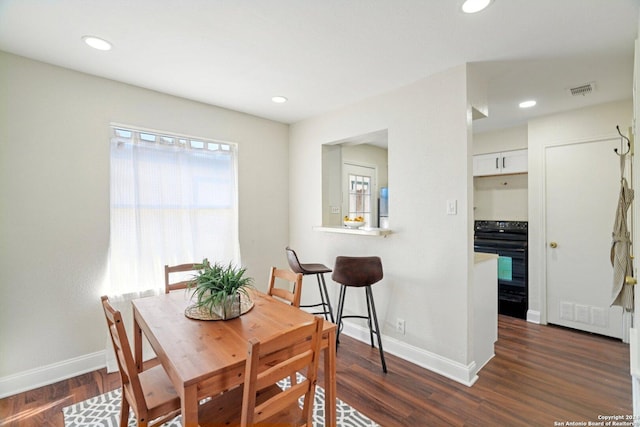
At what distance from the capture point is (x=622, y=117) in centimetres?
303

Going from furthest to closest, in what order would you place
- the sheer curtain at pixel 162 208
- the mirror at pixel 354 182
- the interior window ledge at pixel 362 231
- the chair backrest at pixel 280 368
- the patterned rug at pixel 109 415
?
the mirror at pixel 354 182 < the interior window ledge at pixel 362 231 < the sheer curtain at pixel 162 208 < the patterned rug at pixel 109 415 < the chair backrest at pixel 280 368

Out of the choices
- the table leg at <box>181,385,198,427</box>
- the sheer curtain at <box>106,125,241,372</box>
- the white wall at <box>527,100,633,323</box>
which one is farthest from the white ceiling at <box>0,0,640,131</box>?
the table leg at <box>181,385,198,427</box>

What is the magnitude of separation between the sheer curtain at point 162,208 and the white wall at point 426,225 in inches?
58.0

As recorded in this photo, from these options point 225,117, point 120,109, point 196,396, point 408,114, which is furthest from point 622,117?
point 120,109

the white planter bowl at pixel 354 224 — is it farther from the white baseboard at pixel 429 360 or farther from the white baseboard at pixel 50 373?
the white baseboard at pixel 50 373

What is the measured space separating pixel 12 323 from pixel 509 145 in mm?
5430

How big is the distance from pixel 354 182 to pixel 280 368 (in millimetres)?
3923

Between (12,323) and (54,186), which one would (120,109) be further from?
(12,323)

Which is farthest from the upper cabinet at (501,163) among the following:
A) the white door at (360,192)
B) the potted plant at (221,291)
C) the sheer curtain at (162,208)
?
the potted plant at (221,291)

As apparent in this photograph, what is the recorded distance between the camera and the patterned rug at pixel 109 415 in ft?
6.14

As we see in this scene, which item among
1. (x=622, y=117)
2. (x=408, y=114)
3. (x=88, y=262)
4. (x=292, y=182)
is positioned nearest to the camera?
(x=88, y=262)

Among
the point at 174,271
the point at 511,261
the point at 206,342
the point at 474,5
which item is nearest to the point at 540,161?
the point at 511,261

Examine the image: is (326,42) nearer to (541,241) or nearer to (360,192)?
(360,192)

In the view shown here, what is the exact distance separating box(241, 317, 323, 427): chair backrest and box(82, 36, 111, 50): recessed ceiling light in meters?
2.23
